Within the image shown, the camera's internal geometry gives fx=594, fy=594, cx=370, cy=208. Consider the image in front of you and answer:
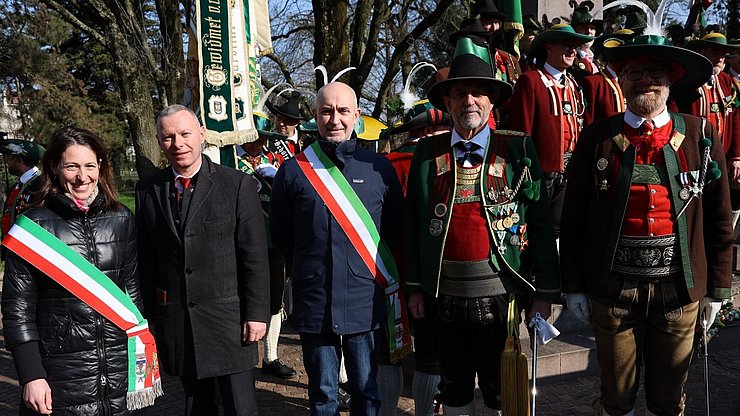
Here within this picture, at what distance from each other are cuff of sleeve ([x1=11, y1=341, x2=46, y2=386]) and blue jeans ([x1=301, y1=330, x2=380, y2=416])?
3.96 feet

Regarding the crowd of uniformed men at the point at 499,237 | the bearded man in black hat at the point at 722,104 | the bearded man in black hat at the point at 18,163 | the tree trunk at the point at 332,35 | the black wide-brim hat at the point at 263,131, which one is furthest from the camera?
the tree trunk at the point at 332,35

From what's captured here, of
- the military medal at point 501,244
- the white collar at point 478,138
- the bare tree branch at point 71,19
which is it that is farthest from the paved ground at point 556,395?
the bare tree branch at point 71,19

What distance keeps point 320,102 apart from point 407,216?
0.74 meters

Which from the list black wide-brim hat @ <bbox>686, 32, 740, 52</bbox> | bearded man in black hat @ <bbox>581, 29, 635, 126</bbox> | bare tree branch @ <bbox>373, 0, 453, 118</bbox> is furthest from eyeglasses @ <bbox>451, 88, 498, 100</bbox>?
bare tree branch @ <bbox>373, 0, 453, 118</bbox>

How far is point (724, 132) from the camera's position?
5336mm

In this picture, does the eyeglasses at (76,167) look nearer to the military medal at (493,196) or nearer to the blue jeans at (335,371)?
the blue jeans at (335,371)

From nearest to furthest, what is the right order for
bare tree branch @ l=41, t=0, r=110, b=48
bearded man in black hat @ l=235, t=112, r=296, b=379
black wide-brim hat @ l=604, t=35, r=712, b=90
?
1. black wide-brim hat @ l=604, t=35, r=712, b=90
2. bearded man in black hat @ l=235, t=112, r=296, b=379
3. bare tree branch @ l=41, t=0, r=110, b=48

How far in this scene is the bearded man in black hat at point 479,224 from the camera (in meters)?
2.91

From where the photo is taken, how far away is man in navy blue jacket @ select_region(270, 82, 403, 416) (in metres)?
3.01

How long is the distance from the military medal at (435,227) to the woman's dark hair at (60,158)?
1529mm

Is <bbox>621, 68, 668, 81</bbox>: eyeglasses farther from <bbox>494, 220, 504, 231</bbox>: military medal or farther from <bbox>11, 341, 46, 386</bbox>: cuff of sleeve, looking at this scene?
<bbox>11, 341, 46, 386</bbox>: cuff of sleeve

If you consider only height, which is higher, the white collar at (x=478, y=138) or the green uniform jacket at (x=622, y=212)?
the white collar at (x=478, y=138)

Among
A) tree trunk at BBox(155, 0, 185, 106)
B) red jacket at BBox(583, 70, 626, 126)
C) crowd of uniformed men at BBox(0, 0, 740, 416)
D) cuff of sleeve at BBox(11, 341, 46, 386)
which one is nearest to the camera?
cuff of sleeve at BBox(11, 341, 46, 386)

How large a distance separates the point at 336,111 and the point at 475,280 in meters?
1.10
